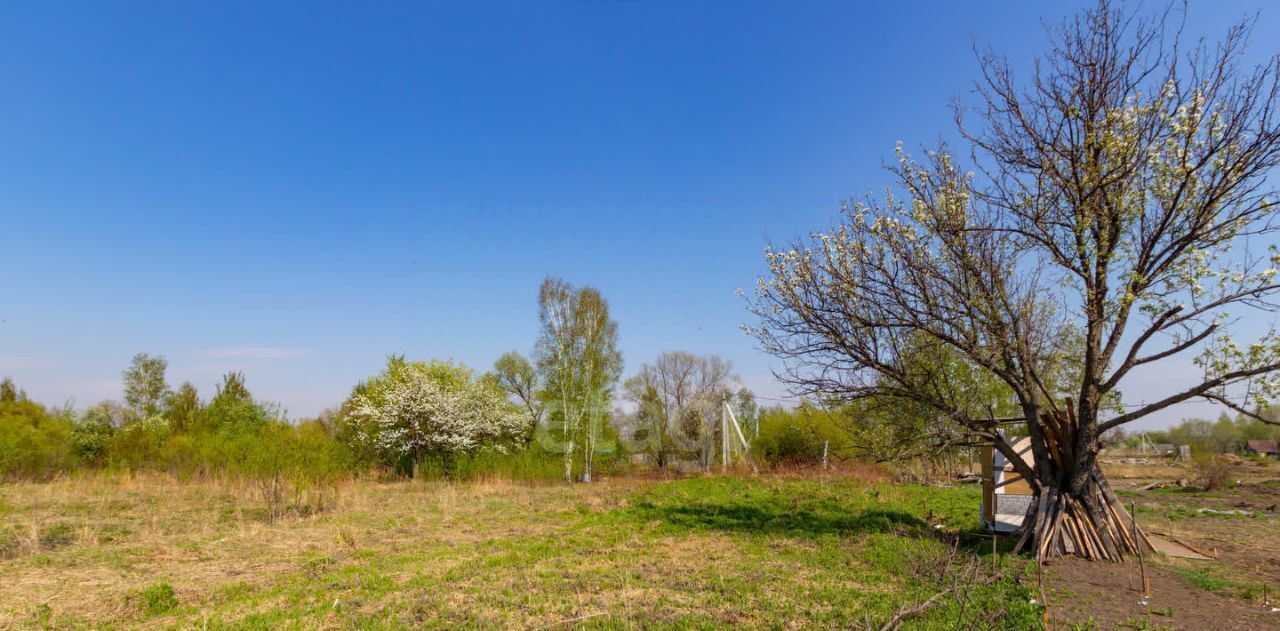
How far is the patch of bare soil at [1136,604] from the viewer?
5117mm

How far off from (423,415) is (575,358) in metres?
6.54

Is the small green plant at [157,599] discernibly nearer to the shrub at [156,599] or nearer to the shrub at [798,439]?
the shrub at [156,599]

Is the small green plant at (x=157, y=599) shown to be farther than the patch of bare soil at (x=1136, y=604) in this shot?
Yes

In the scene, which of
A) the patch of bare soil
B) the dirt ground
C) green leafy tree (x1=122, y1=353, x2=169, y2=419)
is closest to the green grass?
the dirt ground

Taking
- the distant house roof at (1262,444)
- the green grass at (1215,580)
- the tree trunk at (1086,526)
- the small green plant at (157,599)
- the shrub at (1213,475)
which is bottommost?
the distant house roof at (1262,444)

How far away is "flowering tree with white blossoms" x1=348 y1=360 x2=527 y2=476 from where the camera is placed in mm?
23016

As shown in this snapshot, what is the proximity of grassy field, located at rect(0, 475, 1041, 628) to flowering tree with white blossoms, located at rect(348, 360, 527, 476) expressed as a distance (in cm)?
797

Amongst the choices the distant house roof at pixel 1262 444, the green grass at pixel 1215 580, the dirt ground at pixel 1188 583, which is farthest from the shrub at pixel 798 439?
the distant house roof at pixel 1262 444

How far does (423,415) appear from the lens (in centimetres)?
A: 2312

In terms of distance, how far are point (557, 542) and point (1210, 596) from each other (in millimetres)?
8448

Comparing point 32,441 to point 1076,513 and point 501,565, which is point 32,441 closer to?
point 501,565

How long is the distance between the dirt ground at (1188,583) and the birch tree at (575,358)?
58.7 feet

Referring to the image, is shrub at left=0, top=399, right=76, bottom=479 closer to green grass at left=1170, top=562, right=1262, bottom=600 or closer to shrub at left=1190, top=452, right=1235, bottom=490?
green grass at left=1170, top=562, right=1262, bottom=600

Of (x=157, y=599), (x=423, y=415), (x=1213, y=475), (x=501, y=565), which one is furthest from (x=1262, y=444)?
(x=157, y=599)
